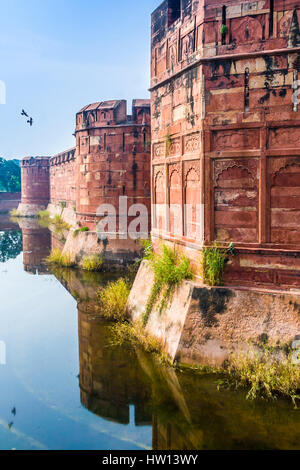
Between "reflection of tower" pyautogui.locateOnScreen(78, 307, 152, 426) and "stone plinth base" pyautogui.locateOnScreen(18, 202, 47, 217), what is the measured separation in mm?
27328

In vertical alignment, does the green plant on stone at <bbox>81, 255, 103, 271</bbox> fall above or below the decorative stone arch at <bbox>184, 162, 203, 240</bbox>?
below

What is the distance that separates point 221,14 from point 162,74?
167cm

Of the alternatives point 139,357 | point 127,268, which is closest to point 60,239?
point 127,268

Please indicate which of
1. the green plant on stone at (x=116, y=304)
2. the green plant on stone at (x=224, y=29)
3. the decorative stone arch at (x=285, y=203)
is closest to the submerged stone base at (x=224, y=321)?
the decorative stone arch at (x=285, y=203)

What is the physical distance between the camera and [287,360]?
5246mm

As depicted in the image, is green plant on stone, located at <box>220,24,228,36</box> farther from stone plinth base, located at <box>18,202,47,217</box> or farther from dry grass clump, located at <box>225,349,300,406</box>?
stone plinth base, located at <box>18,202,47,217</box>

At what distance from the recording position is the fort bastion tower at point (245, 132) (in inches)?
219

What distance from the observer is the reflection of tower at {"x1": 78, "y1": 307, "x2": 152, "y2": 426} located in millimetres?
5145

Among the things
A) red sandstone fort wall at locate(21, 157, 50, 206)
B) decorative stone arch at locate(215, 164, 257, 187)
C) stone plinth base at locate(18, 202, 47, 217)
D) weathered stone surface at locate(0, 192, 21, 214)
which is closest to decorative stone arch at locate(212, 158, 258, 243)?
decorative stone arch at locate(215, 164, 257, 187)

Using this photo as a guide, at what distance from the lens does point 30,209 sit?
3394 centimetres

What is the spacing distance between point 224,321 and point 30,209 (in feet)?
99.5

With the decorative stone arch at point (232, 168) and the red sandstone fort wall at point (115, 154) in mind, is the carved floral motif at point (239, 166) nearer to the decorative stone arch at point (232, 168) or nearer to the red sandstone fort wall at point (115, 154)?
the decorative stone arch at point (232, 168)

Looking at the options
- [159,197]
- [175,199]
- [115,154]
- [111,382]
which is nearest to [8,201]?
[115,154]

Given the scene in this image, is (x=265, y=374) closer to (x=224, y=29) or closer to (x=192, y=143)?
(x=192, y=143)
